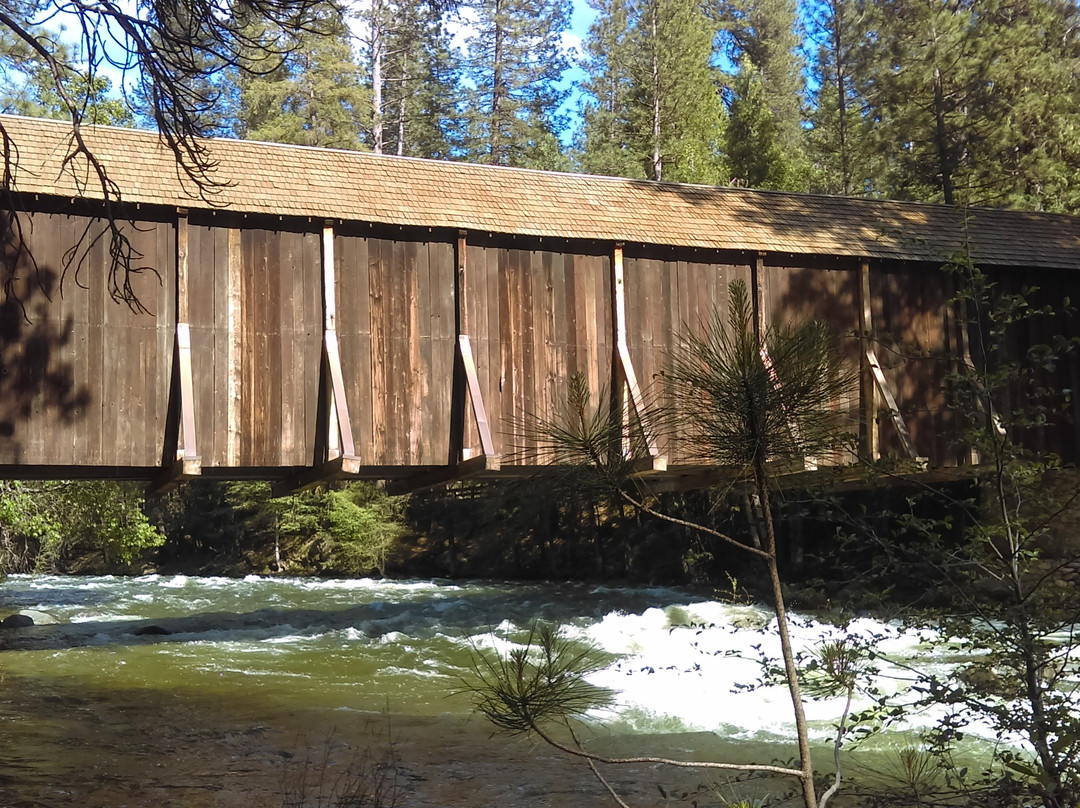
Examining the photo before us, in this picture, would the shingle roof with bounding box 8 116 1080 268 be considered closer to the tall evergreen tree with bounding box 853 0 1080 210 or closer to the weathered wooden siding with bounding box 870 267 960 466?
the weathered wooden siding with bounding box 870 267 960 466

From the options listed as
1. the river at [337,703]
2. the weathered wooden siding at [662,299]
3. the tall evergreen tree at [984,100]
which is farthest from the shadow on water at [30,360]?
the tall evergreen tree at [984,100]

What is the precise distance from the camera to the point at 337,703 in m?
8.45

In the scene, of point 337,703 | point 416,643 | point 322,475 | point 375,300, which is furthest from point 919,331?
point 337,703

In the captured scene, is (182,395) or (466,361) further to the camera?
(466,361)

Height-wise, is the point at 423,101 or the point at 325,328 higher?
the point at 423,101

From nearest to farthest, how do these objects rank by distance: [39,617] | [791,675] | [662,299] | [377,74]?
[791,675] < [662,299] < [39,617] < [377,74]

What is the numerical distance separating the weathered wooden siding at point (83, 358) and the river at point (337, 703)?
2018 millimetres

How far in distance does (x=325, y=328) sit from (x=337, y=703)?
133 inches

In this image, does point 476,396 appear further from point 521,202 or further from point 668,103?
point 668,103

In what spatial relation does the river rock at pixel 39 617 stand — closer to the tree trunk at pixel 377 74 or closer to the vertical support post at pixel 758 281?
the vertical support post at pixel 758 281

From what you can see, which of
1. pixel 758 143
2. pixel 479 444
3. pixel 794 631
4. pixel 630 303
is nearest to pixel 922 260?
pixel 630 303

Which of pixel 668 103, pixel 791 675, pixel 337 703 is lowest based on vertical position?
pixel 337 703

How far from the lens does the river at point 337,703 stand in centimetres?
585

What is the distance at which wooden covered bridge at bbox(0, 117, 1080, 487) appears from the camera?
30.3 ft
